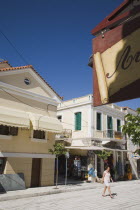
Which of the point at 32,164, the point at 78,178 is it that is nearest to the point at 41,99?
the point at 32,164

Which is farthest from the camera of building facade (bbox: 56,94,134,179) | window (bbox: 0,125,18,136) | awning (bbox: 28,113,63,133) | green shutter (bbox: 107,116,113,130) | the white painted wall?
green shutter (bbox: 107,116,113,130)

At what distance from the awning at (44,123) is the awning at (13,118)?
1.67 feet

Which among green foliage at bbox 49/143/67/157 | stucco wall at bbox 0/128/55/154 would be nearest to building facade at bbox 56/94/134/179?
stucco wall at bbox 0/128/55/154

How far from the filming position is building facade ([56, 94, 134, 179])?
2047 cm

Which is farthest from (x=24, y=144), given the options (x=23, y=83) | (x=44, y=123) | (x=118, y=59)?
(x=118, y=59)

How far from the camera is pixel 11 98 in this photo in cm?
1407

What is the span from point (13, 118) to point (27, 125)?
3.46ft

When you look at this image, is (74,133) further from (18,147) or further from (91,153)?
(18,147)

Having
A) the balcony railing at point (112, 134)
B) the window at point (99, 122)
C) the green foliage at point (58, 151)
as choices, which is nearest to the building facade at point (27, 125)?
the green foliage at point (58, 151)

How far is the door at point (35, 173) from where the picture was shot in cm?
1486

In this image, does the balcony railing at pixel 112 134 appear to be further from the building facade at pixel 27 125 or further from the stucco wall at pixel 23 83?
the stucco wall at pixel 23 83

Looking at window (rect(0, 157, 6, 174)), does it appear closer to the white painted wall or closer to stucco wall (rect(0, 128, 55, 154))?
stucco wall (rect(0, 128, 55, 154))

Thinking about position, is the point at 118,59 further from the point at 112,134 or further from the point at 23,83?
the point at 112,134

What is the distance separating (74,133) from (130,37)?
19.8 meters
